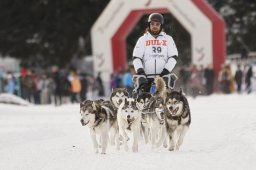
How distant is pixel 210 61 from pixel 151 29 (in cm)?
1301

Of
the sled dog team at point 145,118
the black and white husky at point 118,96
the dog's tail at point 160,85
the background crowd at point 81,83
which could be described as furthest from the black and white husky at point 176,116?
the background crowd at point 81,83

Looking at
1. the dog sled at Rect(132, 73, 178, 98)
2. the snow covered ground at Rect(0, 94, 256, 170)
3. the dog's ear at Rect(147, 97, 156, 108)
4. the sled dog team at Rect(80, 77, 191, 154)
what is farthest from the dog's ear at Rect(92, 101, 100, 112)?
the dog sled at Rect(132, 73, 178, 98)

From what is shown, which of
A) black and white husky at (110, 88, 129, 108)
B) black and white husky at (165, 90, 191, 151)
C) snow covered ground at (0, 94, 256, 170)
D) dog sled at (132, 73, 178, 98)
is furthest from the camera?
black and white husky at (110, 88, 129, 108)

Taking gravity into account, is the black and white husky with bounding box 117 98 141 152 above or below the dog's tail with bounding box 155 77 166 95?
below

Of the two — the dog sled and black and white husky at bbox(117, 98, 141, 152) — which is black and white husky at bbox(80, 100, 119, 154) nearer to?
black and white husky at bbox(117, 98, 141, 152)

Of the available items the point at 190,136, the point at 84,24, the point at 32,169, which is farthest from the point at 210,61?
the point at 32,169

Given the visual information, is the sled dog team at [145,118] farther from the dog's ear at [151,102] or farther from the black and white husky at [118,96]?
the black and white husky at [118,96]

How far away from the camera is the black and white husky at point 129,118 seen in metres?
6.95

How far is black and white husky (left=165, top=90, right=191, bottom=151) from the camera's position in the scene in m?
6.85

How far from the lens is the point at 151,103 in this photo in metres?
7.25

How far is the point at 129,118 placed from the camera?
6961 mm

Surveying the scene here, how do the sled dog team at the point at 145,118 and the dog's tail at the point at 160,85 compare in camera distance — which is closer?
the sled dog team at the point at 145,118

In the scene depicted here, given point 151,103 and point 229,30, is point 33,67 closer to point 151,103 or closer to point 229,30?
point 229,30

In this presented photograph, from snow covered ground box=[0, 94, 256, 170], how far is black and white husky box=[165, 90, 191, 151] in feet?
0.61
